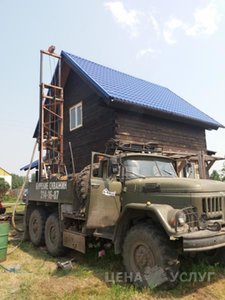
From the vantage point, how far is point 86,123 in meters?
14.9

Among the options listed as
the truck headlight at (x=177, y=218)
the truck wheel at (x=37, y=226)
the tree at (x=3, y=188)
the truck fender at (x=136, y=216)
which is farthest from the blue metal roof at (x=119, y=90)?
the tree at (x=3, y=188)

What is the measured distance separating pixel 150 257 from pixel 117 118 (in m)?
8.35

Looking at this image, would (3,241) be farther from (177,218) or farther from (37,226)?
(177,218)

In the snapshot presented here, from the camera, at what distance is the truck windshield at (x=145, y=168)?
6637 millimetres

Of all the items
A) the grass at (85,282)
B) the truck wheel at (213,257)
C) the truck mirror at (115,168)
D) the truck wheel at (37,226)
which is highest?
→ the truck mirror at (115,168)

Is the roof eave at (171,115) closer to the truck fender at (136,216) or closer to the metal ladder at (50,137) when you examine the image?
the metal ladder at (50,137)

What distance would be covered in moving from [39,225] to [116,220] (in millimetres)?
3475

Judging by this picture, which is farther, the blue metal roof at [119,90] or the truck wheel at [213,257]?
the blue metal roof at [119,90]

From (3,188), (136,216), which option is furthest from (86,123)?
(3,188)

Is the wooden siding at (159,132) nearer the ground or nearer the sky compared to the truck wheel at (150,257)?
nearer the sky

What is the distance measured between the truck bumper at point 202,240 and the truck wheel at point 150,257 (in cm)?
38

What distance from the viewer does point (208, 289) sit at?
5242mm

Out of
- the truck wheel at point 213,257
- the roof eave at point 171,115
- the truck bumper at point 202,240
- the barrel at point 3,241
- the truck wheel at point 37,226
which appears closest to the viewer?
the truck bumper at point 202,240

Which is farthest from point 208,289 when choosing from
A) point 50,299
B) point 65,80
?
point 65,80
